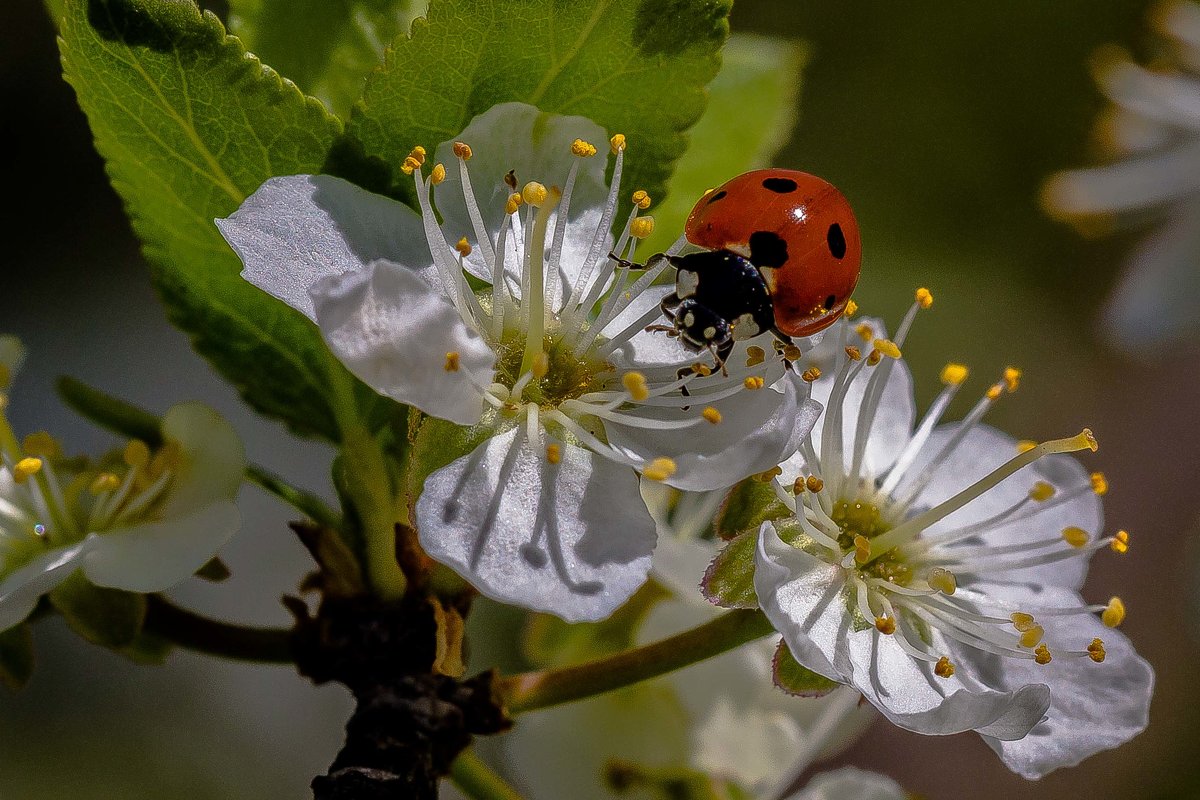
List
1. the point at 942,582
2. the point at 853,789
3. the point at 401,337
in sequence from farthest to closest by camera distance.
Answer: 1. the point at 853,789
2. the point at 942,582
3. the point at 401,337

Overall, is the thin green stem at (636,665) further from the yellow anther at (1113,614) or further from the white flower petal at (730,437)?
the yellow anther at (1113,614)

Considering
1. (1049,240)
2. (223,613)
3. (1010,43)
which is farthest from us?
(1049,240)

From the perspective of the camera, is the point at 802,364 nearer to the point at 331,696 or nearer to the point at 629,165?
the point at 629,165

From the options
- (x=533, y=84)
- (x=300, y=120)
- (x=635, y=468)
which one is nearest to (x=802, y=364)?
(x=635, y=468)

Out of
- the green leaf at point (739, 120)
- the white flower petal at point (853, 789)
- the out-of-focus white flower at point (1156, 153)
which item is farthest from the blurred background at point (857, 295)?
the white flower petal at point (853, 789)

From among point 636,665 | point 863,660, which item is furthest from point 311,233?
point 863,660

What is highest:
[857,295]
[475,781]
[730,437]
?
[730,437]

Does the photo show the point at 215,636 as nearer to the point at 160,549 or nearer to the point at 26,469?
the point at 160,549

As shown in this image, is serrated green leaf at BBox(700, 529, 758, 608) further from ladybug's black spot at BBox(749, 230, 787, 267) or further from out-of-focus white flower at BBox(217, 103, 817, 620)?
ladybug's black spot at BBox(749, 230, 787, 267)
